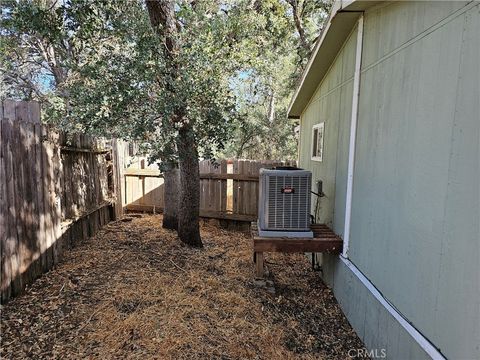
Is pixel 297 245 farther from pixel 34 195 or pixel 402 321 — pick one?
pixel 34 195

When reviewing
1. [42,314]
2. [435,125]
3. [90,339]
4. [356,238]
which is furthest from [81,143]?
[435,125]

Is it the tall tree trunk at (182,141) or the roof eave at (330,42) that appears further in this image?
the tall tree trunk at (182,141)

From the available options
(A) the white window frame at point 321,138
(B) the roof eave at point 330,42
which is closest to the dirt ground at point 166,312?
(A) the white window frame at point 321,138

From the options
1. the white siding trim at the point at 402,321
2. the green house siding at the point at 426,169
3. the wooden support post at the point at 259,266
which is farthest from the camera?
the wooden support post at the point at 259,266

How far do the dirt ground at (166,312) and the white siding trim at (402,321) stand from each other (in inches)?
23.4

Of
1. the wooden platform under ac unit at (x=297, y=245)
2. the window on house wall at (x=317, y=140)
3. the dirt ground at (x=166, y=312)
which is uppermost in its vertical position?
the window on house wall at (x=317, y=140)

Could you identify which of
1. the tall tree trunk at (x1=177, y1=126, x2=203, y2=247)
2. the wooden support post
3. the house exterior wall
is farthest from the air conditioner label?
the tall tree trunk at (x1=177, y1=126, x2=203, y2=247)

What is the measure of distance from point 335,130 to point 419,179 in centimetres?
216

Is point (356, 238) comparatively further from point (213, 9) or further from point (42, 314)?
point (213, 9)

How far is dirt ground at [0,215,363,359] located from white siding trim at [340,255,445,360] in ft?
1.95

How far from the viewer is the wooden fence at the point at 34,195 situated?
9.07ft

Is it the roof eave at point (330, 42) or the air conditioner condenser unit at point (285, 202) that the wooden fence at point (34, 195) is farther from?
the roof eave at point (330, 42)

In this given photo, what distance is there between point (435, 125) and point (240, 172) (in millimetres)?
4917

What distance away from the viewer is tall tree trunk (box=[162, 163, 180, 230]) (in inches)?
227
